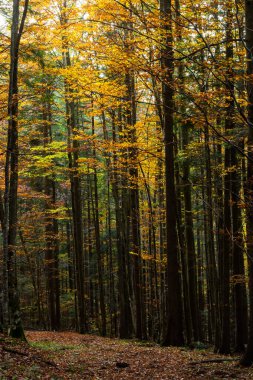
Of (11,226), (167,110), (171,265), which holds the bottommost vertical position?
(171,265)

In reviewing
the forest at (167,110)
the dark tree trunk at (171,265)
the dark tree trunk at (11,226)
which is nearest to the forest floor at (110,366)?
the dark tree trunk at (11,226)

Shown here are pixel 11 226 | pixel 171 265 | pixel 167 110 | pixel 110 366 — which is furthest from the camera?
pixel 171 265

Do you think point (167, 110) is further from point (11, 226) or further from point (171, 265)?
point (11, 226)

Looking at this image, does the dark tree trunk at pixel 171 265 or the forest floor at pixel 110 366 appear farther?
the dark tree trunk at pixel 171 265

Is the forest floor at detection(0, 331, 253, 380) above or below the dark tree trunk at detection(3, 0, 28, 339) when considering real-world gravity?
below

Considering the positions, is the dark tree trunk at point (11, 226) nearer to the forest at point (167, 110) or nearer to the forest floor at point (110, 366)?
the forest at point (167, 110)

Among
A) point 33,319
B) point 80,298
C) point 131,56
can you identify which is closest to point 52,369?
point 131,56

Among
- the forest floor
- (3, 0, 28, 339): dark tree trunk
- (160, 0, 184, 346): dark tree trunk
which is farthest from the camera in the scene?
(160, 0, 184, 346): dark tree trunk

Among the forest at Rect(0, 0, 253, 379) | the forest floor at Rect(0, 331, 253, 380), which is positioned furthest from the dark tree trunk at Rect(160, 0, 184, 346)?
the forest floor at Rect(0, 331, 253, 380)

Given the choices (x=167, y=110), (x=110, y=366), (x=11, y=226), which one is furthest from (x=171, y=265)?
(x=11, y=226)

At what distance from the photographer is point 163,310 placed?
1873cm

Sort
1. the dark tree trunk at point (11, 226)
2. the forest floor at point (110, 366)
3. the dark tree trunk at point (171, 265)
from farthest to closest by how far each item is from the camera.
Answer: the dark tree trunk at point (171, 265) < the dark tree trunk at point (11, 226) < the forest floor at point (110, 366)

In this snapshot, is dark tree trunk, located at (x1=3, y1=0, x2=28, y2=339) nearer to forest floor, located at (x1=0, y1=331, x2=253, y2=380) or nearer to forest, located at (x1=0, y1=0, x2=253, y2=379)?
forest, located at (x1=0, y1=0, x2=253, y2=379)

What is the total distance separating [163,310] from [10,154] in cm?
1188
